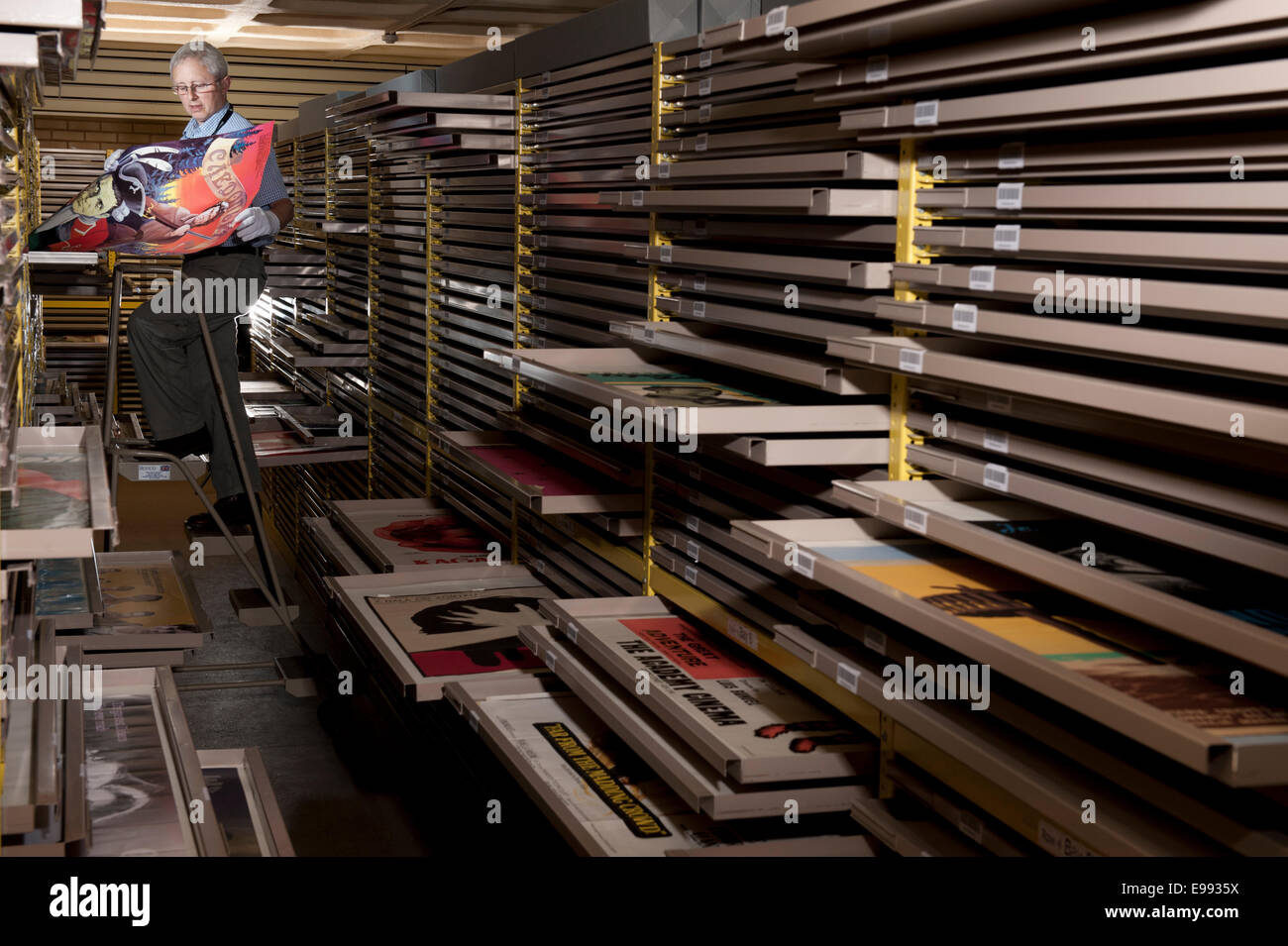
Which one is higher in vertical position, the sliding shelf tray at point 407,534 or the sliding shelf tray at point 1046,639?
the sliding shelf tray at point 1046,639

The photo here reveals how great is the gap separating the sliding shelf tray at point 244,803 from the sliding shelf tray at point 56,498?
0.80 meters

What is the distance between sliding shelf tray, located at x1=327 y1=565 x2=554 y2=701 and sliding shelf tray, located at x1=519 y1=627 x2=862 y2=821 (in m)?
0.62

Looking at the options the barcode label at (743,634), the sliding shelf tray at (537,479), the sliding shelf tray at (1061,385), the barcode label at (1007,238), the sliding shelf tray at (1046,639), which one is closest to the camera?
the sliding shelf tray at (1046,639)

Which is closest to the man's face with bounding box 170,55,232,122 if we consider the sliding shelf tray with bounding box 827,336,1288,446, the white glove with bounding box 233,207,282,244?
the white glove with bounding box 233,207,282,244

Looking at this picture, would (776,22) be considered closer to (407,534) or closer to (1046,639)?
(1046,639)

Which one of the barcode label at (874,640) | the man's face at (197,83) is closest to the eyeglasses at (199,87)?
the man's face at (197,83)

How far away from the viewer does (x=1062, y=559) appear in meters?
2.07

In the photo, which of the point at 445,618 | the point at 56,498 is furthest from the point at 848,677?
the point at 445,618

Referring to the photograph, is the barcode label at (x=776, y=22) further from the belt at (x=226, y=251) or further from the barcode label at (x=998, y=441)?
the belt at (x=226, y=251)

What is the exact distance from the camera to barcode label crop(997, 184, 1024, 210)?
2350mm

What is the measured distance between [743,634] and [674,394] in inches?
25.4

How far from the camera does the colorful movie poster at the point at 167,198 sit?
12.2 feet

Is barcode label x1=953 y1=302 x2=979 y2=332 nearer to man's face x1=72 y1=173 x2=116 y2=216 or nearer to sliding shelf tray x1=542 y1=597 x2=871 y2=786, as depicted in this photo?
sliding shelf tray x1=542 y1=597 x2=871 y2=786

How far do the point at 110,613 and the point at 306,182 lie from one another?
5.86m
